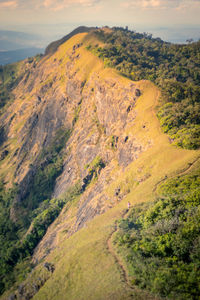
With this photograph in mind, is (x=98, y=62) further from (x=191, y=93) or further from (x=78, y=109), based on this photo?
(x=191, y=93)

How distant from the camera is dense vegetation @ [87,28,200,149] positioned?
66562mm

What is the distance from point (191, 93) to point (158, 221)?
6505 centimetres

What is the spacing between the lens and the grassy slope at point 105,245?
3428cm

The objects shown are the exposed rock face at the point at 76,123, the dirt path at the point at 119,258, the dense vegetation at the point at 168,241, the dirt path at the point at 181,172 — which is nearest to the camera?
the dense vegetation at the point at 168,241

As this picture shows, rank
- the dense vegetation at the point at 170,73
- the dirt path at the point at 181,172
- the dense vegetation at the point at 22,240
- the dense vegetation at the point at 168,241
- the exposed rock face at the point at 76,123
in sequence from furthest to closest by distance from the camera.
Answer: the dense vegetation at the point at 22,240 < the exposed rock face at the point at 76,123 < the dense vegetation at the point at 170,73 < the dirt path at the point at 181,172 < the dense vegetation at the point at 168,241

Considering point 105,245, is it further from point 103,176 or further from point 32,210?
point 32,210

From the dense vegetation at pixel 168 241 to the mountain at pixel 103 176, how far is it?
16cm

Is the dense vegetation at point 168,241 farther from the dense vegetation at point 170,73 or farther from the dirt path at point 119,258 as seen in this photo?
the dense vegetation at point 170,73

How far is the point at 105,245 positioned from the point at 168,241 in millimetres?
12983

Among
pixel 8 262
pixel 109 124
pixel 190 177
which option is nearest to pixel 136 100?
pixel 109 124

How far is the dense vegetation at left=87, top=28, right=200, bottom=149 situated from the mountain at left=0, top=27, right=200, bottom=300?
0.49 m

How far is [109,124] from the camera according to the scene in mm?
97812

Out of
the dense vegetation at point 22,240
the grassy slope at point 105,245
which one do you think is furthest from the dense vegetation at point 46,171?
the grassy slope at point 105,245

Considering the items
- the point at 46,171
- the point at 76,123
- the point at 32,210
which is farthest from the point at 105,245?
the point at 46,171
